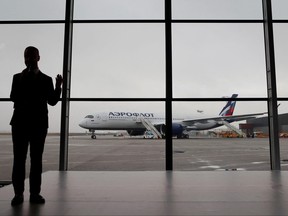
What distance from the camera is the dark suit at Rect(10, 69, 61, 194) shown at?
5.51 ft

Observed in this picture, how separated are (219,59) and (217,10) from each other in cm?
70

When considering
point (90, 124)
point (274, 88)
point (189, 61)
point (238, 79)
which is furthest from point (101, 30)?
point (90, 124)

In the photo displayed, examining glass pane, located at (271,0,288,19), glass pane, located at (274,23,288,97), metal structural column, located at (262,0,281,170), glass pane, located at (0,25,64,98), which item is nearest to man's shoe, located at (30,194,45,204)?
glass pane, located at (0,25,64,98)

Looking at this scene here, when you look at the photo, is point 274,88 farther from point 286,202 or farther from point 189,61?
point 286,202

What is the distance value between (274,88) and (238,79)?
526 millimetres

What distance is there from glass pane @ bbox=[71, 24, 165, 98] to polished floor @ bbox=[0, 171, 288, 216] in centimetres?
152

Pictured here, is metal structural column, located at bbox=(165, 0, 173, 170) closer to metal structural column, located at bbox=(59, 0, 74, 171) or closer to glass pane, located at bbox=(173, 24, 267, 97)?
glass pane, located at bbox=(173, 24, 267, 97)

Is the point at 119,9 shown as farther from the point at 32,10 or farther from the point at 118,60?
the point at 32,10

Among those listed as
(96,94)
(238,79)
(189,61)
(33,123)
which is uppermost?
(189,61)

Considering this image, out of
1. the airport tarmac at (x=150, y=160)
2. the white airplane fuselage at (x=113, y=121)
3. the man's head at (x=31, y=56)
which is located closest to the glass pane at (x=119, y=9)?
the airport tarmac at (x=150, y=160)

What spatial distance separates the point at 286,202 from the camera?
1637mm

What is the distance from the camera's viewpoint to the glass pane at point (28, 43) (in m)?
3.80

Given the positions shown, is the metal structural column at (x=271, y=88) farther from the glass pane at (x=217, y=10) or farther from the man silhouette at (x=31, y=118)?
the man silhouette at (x=31, y=118)

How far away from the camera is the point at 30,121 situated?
168cm
